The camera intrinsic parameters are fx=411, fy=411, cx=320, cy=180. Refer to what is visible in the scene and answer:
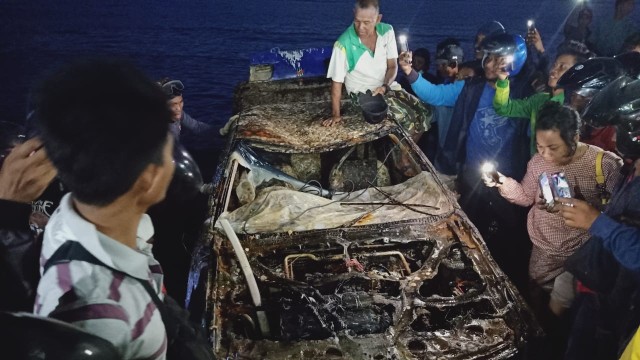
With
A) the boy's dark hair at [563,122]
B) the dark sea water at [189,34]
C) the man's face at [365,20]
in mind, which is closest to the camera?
the boy's dark hair at [563,122]

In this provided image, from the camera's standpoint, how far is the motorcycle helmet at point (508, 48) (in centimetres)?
439

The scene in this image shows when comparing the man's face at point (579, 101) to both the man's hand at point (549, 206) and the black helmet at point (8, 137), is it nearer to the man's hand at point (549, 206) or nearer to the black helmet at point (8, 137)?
the man's hand at point (549, 206)

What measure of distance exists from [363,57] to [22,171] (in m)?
4.25

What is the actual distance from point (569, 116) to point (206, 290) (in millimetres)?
3046

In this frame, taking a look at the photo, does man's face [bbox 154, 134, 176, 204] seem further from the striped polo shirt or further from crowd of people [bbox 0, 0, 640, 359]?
the striped polo shirt

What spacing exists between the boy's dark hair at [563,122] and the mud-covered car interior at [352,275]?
1052 millimetres

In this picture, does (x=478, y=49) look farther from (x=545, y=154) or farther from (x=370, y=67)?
(x=545, y=154)

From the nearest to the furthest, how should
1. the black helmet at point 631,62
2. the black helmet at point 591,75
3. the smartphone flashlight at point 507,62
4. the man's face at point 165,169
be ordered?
the man's face at point 165,169, the black helmet at point 591,75, the black helmet at point 631,62, the smartphone flashlight at point 507,62

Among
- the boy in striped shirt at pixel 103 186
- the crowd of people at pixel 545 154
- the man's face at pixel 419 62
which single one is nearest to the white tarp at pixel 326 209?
the crowd of people at pixel 545 154

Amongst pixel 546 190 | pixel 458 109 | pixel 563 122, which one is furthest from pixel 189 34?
pixel 546 190

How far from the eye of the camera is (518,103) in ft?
14.7

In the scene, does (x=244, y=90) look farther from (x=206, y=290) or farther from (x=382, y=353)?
(x=382, y=353)

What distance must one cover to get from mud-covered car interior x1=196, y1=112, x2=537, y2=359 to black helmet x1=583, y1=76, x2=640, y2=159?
4.11 feet

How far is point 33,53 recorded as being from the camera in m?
22.0
